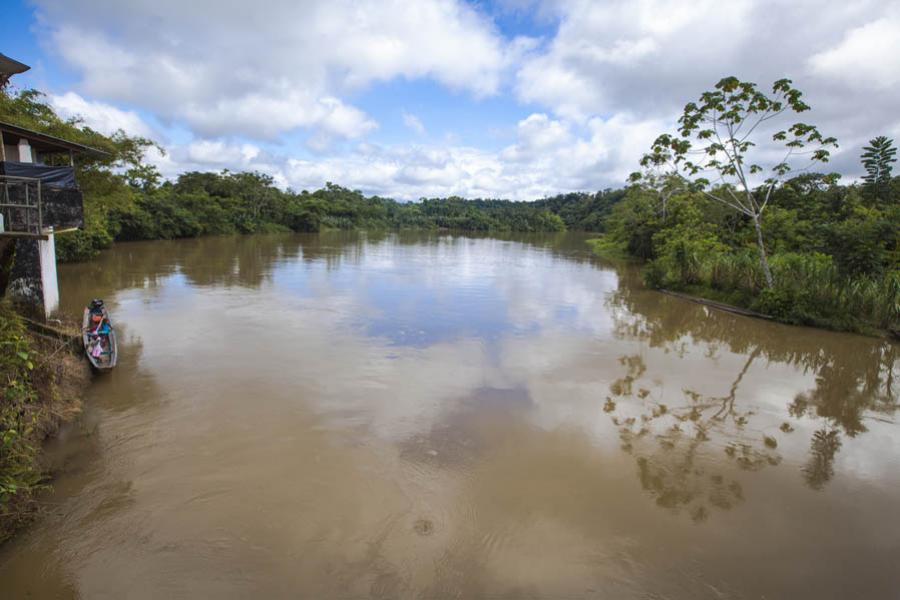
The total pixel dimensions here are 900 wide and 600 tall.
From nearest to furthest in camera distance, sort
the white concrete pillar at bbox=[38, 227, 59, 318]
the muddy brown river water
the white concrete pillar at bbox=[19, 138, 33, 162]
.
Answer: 1. the muddy brown river water
2. the white concrete pillar at bbox=[38, 227, 59, 318]
3. the white concrete pillar at bbox=[19, 138, 33, 162]

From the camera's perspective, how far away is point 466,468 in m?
6.13

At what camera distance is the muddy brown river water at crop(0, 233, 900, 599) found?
4.45 metres

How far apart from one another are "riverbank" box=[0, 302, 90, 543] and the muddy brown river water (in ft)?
0.83

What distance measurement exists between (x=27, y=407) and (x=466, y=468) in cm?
516

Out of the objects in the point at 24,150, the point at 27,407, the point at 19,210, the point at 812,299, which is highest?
the point at 24,150

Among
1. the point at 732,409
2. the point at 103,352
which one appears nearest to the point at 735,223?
the point at 732,409

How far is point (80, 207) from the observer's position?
9875mm

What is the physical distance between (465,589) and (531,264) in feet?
91.1

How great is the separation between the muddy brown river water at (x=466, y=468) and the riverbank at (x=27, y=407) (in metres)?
0.25

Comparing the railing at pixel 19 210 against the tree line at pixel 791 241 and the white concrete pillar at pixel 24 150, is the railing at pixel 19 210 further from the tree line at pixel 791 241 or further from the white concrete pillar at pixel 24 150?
the tree line at pixel 791 241

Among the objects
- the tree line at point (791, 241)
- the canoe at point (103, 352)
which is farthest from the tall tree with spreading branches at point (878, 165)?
the canoe at point (103, 352)

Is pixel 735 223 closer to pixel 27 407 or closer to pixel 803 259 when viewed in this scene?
pixel 803 259

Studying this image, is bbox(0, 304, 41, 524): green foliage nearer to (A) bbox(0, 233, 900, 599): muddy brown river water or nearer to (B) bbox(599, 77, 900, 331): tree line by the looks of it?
(A) bbox(0, 233, 900, 599): muddy brown river water

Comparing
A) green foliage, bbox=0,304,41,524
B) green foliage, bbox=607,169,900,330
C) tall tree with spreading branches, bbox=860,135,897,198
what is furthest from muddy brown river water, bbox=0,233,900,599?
tall tree with spreading branches, bbox=860,135,897,198
